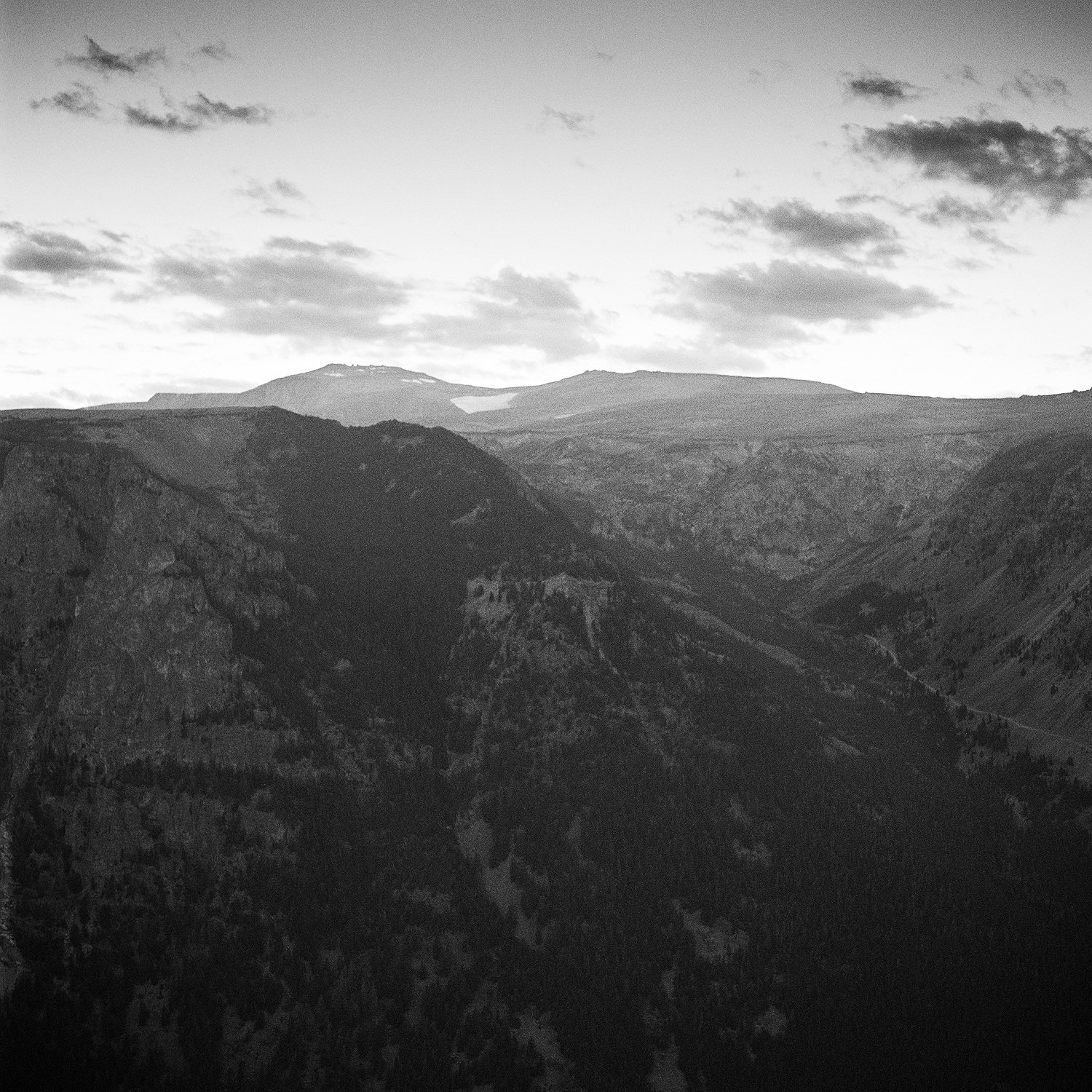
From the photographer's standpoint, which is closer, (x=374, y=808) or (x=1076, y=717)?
(x=374, y=808)

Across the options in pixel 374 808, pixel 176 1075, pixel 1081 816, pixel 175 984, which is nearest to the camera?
pixel 176 1075

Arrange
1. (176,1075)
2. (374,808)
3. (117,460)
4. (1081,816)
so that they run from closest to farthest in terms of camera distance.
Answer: (176,1075) → (374,808) → (1081,816) → (117,460)

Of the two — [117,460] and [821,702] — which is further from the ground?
[117,460]

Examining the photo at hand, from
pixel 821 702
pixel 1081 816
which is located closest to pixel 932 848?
pixel 1081 816

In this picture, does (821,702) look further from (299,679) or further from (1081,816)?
(299,679)

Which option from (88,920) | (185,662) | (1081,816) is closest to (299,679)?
(185,662)

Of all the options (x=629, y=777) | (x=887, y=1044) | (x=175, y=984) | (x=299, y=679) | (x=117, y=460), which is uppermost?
(x=117, y=460)
